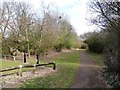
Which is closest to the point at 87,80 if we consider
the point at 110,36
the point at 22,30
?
the point at 110,36

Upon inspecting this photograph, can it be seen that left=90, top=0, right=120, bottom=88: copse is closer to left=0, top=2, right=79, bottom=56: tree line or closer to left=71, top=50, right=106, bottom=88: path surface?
left=71, top=50, right=106, bottom=88: path surface

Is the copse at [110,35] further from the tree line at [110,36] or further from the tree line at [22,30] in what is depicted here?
the tree line at [22,30]

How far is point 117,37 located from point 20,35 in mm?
24362

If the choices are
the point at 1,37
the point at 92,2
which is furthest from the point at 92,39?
the point at 92,2

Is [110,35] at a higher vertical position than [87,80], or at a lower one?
higher

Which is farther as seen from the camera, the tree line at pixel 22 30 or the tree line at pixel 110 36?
the tree line at pixel 22 30

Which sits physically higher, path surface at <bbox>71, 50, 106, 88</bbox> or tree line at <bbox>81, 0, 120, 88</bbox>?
tree line at <bbox>81, 0, 120, 88</bbox>

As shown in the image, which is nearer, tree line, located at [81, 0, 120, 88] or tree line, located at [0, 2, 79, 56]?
tree line, located at [81, 0, 120, 88]

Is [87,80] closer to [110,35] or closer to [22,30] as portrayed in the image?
[110,35]

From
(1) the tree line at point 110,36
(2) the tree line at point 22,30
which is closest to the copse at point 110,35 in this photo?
(1) the tree line at point 110,36

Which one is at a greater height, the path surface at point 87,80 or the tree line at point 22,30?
the tree line at point 22,30

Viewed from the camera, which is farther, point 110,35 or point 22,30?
point 22,30

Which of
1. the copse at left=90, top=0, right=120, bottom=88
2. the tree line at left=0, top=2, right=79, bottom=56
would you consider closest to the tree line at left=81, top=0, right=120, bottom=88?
the copse at left=90, top=0, right=120, bottom=88

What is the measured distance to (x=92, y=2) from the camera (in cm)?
2412
